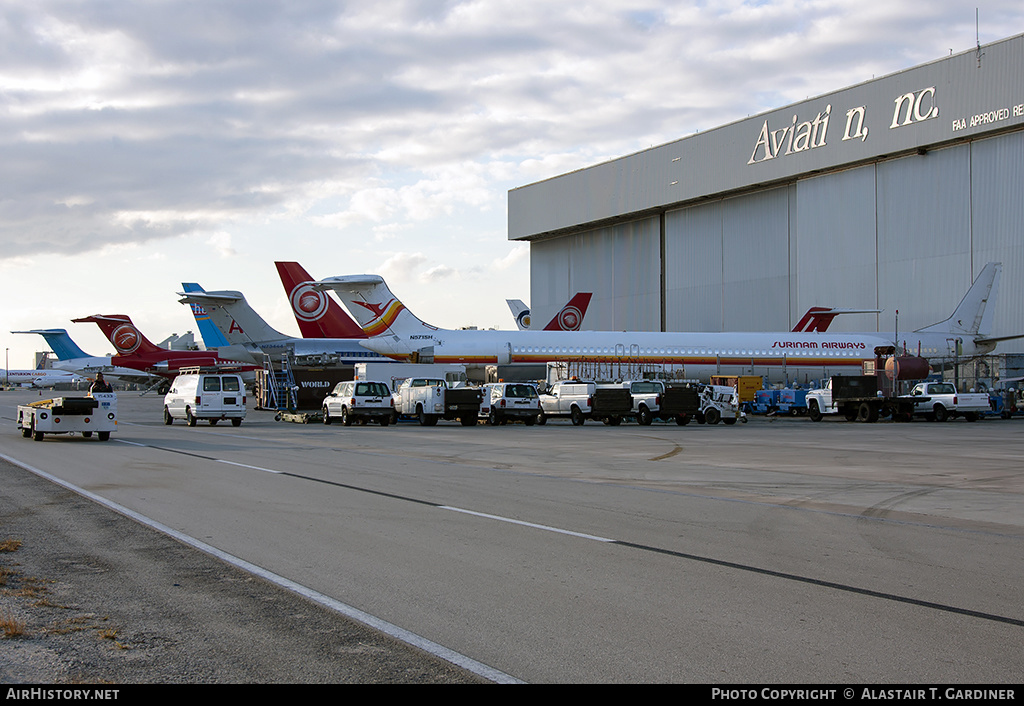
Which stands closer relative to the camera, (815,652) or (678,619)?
(815,652)

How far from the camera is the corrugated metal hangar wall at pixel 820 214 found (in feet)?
160

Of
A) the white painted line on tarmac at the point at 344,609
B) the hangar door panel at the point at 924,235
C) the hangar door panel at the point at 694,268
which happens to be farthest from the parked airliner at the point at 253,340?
the white painted line on tarmac at the point at 344,609

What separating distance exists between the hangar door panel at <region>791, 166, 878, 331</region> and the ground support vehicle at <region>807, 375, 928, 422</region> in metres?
18.8

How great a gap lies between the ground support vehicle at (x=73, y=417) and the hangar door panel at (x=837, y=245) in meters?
44.5

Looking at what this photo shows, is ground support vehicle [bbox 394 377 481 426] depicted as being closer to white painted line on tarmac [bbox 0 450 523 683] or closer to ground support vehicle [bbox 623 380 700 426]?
ground support vehicle [bbox 623 380 700 426]

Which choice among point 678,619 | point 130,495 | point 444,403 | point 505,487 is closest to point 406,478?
point 505,487

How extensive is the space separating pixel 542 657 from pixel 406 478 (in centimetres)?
1024

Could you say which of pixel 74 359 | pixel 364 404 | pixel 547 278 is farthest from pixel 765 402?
pixel 74 359

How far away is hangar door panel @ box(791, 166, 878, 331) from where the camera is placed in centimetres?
5550

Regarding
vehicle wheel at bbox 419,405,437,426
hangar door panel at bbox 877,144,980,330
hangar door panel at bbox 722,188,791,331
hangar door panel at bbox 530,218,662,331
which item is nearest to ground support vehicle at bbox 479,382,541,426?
vehicle wheel at bbox 419,405,437,426

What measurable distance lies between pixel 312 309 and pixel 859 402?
31.4 meters

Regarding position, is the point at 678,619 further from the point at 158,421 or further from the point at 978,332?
the point at 978,332

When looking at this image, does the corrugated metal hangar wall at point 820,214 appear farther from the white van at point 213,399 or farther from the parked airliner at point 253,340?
the white van at point 213,399

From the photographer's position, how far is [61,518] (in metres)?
11.0
